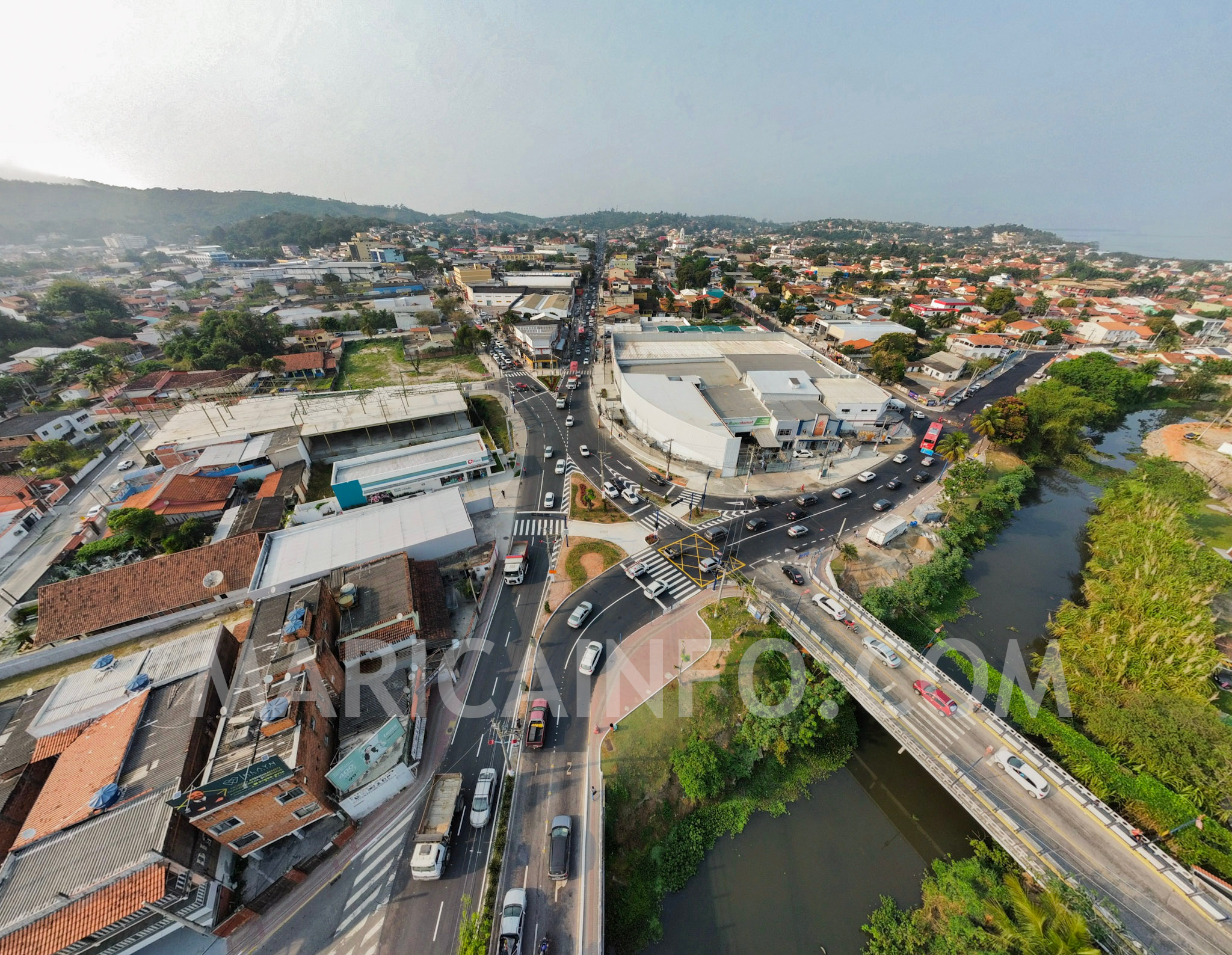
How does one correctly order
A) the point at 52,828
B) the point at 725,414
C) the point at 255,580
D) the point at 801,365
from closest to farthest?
the point at 52,828 → the point at 255,580 → the point at 725,414 → the point at 801,365

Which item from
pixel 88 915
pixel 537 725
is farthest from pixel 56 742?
pixel 537 725

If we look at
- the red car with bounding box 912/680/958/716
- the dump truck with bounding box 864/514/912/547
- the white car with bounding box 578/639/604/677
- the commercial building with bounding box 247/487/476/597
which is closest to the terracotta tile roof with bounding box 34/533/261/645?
the commercial building with bounding box 247/487/476/597

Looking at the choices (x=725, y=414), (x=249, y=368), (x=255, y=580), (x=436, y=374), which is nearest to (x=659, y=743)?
(x=255, y=580)

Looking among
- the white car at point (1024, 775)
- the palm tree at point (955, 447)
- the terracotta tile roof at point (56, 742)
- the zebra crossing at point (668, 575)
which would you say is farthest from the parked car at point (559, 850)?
the palm tree at point (955, 447)

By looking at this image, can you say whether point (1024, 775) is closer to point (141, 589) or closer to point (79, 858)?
point (79, 858)

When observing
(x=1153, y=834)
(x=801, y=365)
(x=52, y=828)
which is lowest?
(x=1153, y=834)

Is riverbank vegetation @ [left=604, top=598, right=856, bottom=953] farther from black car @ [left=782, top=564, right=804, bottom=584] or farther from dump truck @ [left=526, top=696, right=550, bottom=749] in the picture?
black car @ [left=782, top=564, right=804, bottom=584]

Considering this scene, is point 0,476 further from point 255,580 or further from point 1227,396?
point 1227,396
